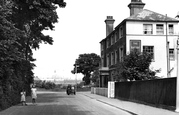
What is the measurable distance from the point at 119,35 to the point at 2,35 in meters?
32.8

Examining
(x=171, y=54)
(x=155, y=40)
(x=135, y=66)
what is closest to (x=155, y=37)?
(x=155, y=40)

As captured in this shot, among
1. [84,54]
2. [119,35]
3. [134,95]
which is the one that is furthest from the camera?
[84,54]

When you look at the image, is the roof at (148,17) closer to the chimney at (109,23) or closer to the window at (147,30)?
the window at (147,30)

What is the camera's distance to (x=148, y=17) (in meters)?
43.6

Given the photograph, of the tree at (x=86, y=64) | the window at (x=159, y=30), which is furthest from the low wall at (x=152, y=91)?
the tree at (x=86, y=64)

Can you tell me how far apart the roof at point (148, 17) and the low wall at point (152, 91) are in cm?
1651

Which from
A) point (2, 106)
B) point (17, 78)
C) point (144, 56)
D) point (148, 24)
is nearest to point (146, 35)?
point (148, 24)

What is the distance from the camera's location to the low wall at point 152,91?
16781 millimetres

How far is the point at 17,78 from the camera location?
2630 cm

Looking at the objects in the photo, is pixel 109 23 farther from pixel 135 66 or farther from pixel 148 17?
pixel 135 66

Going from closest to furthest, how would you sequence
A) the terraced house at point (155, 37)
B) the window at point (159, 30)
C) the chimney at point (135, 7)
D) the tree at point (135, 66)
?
the tree at point (135, 66) < the terraced house at point (155, 37) < the window at point (159, 30) < the chimney at point (135, 7)

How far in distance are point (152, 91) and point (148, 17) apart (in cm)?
2516

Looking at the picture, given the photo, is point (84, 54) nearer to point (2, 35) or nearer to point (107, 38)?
point (107, 38)

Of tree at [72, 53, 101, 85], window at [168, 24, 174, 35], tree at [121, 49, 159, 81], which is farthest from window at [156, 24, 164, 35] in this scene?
tree at [72, 53, 101, 85]
